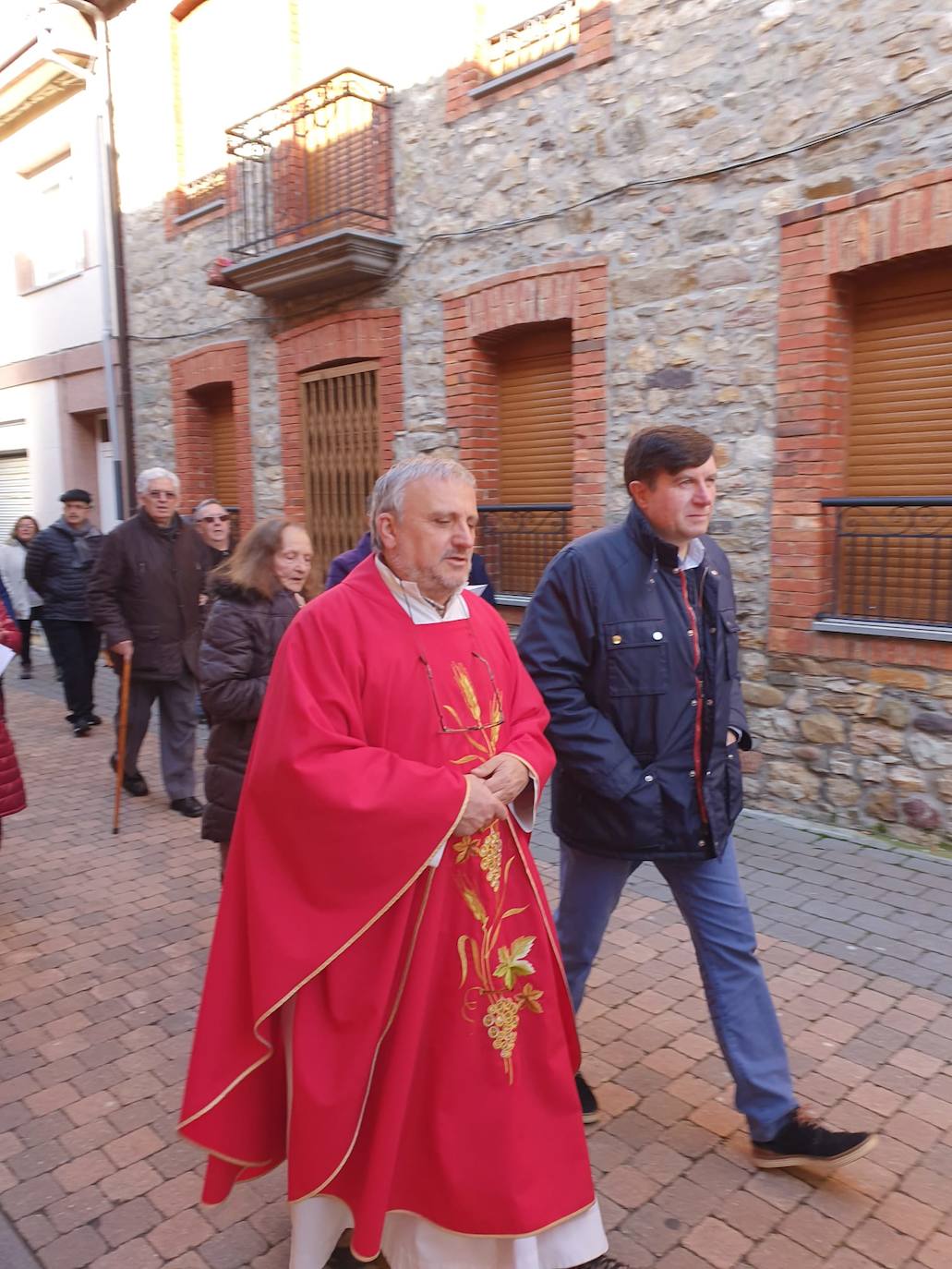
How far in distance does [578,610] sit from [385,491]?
27.9 inches

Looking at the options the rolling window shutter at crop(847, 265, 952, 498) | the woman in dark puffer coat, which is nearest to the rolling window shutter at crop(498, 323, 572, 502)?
the rolling window shutter at crop(847, 265, 952, 498)

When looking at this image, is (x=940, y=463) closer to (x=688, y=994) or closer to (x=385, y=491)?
(x=688, y=994)

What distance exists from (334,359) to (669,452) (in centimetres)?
653

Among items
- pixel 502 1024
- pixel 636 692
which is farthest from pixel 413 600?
pixel 502 1024

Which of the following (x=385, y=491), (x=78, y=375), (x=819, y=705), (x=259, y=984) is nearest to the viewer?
(x=259, y=984)

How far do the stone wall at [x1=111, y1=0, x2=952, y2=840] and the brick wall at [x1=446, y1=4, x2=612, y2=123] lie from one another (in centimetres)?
5

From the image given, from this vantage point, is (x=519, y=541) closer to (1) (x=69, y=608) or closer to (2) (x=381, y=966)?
(1) (x=69, y=608)

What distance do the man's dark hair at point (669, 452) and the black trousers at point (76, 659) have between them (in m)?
6.88

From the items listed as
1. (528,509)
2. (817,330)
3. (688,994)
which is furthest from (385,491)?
(528,509)

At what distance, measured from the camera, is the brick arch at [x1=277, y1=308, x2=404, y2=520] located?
810 cm

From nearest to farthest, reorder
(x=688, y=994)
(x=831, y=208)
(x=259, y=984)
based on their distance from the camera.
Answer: (x=259, y=984), (x=688, y=994), (x=831, y=208)

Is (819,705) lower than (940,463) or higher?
lower

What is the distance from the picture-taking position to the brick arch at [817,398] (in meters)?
5.07

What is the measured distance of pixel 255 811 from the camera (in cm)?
220
